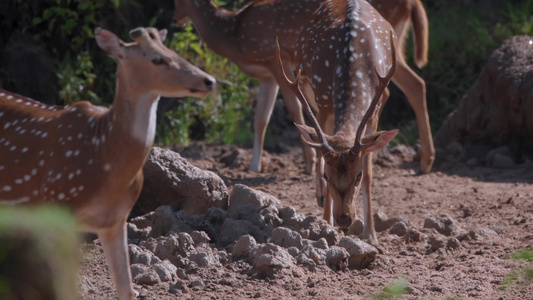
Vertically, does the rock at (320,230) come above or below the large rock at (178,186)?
below

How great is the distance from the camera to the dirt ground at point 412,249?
540cm

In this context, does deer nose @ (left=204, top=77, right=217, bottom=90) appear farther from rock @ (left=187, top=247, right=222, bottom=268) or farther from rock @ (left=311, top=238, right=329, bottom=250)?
rock @ (left=311, top=238, right=329, bottom=250)

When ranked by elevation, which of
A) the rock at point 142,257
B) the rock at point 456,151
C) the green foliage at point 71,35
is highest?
the green foliage at point 71,35

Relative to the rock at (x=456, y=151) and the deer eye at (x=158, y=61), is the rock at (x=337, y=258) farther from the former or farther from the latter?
the rock at (x=456, y=151)

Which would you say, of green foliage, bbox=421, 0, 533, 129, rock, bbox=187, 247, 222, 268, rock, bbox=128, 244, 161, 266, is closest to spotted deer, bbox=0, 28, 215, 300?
rock, bbox=128, 244, 161, 266

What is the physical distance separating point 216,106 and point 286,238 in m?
5.27

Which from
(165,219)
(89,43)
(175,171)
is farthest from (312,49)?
(89,43)

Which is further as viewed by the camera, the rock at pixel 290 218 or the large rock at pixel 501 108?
the large rock at pixel 501 108

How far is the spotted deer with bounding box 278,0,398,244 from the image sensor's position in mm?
6223

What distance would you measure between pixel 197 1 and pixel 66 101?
1848 mm

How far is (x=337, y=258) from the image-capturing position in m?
5.88

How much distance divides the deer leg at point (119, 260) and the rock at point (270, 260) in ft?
3.36

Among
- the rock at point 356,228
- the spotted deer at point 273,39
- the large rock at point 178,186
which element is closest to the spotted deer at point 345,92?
the rock at point 356,228

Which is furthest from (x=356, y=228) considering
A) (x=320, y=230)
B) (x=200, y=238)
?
(x=200, y=238)
